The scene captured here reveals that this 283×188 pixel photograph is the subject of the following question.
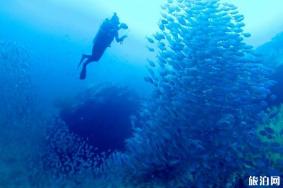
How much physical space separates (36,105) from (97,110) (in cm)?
257

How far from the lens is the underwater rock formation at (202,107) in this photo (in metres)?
8.12

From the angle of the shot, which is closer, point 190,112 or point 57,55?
point 190,112

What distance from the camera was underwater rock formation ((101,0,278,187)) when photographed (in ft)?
26.7

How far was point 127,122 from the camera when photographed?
40.5 feet

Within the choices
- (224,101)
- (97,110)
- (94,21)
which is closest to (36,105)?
(97,110)

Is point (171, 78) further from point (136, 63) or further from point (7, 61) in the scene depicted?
point (136, 63)

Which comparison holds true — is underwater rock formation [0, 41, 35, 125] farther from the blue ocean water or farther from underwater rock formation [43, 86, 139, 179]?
underwater rock formation [43, 86, 139, 179]

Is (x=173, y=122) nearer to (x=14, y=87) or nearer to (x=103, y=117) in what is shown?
(x=103, y=117)

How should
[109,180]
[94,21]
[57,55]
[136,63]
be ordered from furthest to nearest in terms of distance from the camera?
1. [94,21]
2. [136,63]
3. [57,55]
4. [109,180]

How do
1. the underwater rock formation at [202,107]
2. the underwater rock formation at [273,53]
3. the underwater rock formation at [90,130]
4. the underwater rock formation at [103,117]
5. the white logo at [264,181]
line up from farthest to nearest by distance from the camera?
the underwater rock formation at [273,53] → the underwater rock formation at [103,117] → the underwater rock formation at [90,130] → the underwater rock formation at [202,107] → the white logo at [264,181]

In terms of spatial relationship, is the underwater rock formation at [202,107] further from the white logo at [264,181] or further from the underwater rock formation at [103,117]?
the underwater rock formation at [103,117]

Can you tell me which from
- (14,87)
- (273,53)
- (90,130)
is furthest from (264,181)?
(14,87)

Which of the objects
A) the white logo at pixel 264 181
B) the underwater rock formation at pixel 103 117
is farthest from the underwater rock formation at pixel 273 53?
the white logo at pixel 264 181

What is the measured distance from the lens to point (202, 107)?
27.3 ft
